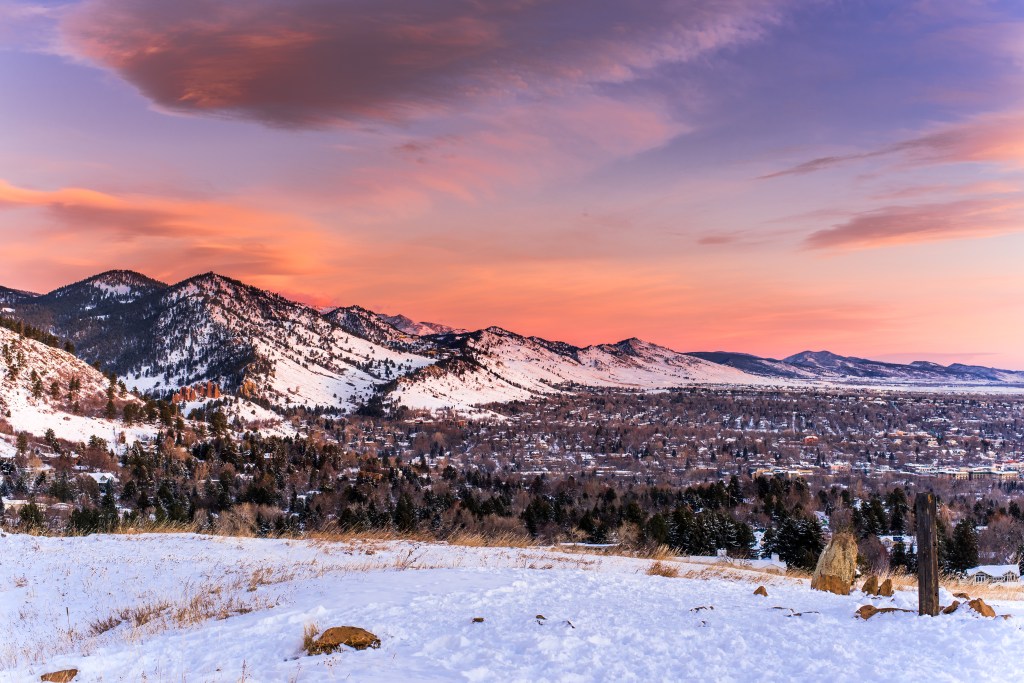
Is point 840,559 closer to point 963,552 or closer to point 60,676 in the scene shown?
point 60,676

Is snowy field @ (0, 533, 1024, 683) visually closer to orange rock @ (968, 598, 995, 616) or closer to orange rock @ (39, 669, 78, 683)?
orange rock @ (39, 669, 78, 683)

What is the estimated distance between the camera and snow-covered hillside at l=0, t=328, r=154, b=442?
152875 mm

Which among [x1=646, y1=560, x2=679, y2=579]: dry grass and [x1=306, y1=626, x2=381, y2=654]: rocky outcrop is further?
[x1=646, y1=560, x2=679, y2=579]: dry grass

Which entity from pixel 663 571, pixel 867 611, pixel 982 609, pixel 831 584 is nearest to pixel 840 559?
pixel 831 584

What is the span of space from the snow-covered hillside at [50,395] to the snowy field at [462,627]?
168 metres

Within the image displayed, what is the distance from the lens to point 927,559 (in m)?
9.84

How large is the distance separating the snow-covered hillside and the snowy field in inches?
6626

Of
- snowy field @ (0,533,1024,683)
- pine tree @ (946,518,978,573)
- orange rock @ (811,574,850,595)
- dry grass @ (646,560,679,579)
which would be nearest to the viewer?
snowy field @ (0,533,1024,683)

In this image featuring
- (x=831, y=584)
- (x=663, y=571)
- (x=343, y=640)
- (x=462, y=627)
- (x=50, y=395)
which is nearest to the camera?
(x=343, y=640)

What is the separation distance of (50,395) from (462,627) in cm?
20397

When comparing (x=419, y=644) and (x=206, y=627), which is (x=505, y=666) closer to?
(x=419, y=644)

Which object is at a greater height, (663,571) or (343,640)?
(343,640)

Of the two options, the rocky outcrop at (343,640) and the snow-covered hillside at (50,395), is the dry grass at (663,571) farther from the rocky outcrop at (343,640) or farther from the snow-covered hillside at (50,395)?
the snow-covered hillside at (50,395)

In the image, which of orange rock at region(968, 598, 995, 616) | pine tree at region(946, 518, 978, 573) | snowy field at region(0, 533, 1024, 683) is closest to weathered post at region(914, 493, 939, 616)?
snowy field at region(0, 533, 1024, 683)
